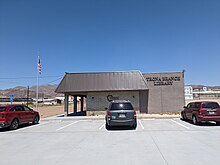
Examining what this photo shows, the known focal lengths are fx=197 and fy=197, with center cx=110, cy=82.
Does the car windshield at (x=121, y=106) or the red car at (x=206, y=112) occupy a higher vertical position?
the car windshield at (x=121, y=106)

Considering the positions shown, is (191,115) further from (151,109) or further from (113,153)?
(113,153)

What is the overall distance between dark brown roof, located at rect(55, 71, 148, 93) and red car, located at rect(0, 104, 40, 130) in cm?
812

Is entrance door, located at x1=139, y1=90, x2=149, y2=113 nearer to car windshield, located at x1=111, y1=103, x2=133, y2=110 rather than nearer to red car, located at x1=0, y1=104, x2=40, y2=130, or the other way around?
car windshield, located at x1=111, y1=103, x2=133, y2=110

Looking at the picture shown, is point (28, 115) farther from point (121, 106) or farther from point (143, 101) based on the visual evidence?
point (143, 101)

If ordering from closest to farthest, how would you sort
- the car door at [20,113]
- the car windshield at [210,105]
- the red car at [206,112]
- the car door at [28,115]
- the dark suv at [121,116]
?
the dark suv at [121,116], the red car at [206,112], the car windshield at [210,105], the car door at [20,113], the car door at [28,115]

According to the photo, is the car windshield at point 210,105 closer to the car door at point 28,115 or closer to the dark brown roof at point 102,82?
the dark brown roof at point 102,82

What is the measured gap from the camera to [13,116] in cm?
1340

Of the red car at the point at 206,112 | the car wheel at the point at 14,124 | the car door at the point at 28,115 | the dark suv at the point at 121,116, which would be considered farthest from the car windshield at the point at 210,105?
the car wheel at the point at 14,124

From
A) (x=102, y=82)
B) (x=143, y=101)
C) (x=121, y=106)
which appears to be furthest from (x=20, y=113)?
(x=143, y=101)

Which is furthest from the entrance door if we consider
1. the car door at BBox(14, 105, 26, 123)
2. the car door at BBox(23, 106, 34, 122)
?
the car door at BBox(14, 105, 26, 123)

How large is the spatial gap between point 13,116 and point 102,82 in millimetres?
11941

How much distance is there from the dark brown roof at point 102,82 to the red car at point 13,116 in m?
8.12

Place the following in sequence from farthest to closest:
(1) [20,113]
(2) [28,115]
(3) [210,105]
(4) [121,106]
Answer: (2) [28,115] < (1) [20,113] < (3) [210,105] < (4) [121,106]

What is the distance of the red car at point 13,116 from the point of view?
41.6ft
